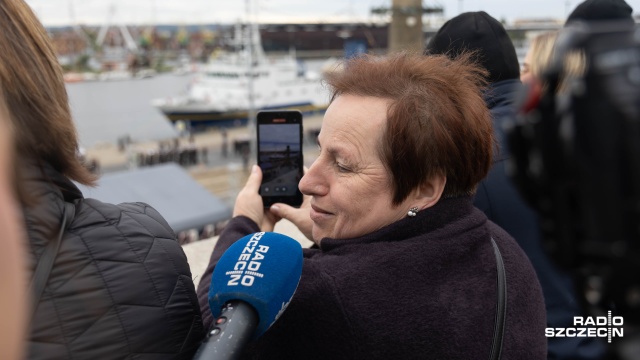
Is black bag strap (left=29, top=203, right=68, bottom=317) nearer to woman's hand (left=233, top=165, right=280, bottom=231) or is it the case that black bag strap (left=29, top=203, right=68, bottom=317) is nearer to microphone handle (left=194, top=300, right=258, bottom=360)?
microphone handle (left=194, top=300, right=258, bottom=360)

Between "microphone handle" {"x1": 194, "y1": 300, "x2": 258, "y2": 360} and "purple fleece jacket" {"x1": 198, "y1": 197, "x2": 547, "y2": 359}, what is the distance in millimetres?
185

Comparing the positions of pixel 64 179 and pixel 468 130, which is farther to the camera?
pixel 468 130

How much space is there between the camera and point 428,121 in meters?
1.46

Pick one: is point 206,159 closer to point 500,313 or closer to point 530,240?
point 530,240

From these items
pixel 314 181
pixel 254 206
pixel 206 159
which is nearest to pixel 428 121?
pixel 314 181

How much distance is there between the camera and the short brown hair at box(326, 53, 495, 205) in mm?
1471

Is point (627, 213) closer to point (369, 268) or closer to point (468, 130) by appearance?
point (369, 268)

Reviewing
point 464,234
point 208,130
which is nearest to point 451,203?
point 464,234

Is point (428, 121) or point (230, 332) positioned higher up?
point (428, 121)

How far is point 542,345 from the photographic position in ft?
5.07

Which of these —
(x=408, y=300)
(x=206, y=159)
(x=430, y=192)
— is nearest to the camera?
(x=408, y=300)

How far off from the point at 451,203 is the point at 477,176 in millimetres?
124

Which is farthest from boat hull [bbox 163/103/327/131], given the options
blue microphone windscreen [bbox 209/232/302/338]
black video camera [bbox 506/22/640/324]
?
black video camera [bbox 506/22/640/324]

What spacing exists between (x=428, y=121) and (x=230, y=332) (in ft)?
2.17
